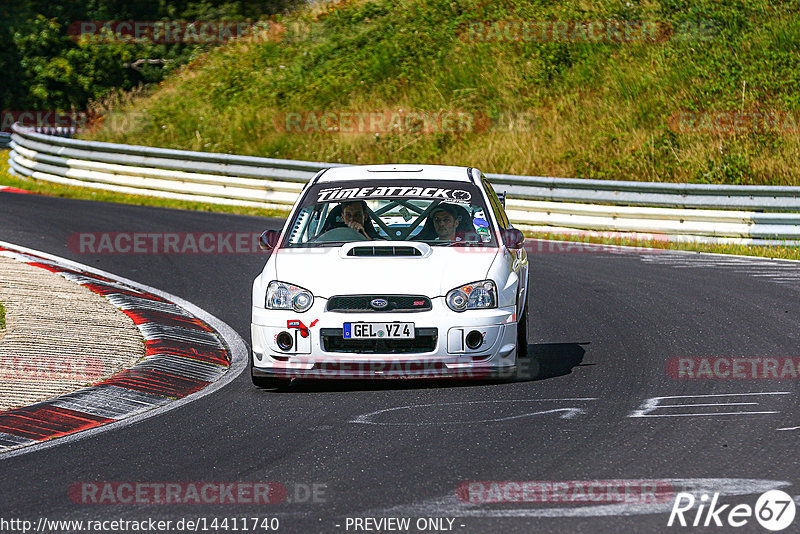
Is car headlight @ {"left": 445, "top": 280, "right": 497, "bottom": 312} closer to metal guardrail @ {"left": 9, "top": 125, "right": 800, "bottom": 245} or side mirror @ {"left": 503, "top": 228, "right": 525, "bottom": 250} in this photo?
side mirror @ {"left": 503, "top": 228, "right": 525, "bottom": 250}

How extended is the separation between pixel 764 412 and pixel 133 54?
3340 cm

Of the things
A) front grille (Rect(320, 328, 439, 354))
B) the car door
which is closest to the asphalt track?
front grille (Rect(320, 328, 439, 354))

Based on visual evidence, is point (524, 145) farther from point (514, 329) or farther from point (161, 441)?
point (161, 441)

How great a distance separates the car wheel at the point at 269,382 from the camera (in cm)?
847

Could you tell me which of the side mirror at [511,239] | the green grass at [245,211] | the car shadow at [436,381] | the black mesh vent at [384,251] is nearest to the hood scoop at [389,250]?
the black mesh vent at [384,251]

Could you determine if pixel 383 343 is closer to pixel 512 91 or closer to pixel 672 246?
pixel 672 246

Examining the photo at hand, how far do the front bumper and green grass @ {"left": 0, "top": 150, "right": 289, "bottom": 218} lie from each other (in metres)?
12.9

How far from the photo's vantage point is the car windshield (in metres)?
9.16

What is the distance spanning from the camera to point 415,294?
815 centimetres

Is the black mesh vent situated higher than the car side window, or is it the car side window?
the car side window

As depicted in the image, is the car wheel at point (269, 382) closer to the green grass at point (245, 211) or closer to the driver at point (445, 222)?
the driver at point (445, 222)

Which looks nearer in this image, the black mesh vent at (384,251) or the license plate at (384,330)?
the license plate at (384,330)

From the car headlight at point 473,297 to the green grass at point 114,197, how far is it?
42.6ft

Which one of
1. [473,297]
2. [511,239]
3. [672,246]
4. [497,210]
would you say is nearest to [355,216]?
[497,210]
